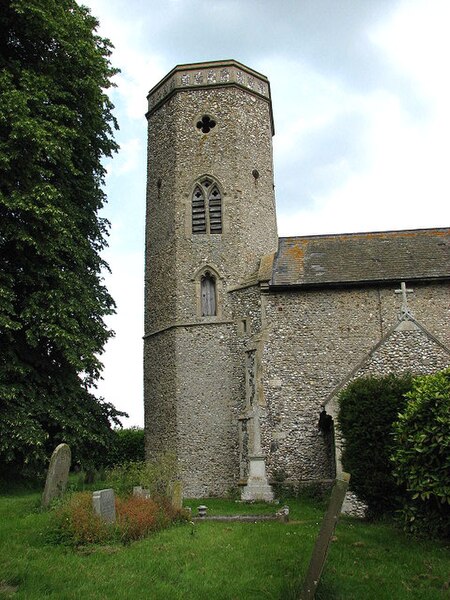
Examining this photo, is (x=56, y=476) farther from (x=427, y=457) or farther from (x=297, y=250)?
(x=297, y=250)

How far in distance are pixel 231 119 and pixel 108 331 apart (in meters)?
9.27

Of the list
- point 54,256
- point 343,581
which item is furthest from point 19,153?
point 343,581

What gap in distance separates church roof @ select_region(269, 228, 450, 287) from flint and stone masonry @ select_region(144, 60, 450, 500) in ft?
0.20

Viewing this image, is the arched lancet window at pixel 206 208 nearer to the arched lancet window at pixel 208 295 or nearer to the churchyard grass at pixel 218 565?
the arched lancet window at pixel 208 295

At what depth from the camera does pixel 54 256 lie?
14352 millimetres

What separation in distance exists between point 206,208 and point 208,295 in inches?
122

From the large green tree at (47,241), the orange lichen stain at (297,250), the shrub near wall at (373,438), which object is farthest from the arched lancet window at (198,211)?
the shrub near wall at (373,438)

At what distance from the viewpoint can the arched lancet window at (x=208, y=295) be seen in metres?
19.2

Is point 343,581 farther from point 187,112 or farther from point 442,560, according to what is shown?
point 187,112

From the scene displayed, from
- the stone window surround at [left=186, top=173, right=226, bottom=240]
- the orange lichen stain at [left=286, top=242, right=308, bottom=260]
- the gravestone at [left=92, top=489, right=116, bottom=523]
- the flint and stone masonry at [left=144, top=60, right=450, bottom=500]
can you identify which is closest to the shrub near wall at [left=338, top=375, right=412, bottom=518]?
the flint and stone masonry at [left=144, top=60, right=450, bottom=500]

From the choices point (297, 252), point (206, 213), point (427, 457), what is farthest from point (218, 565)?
point (206, 213)

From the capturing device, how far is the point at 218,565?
720cm

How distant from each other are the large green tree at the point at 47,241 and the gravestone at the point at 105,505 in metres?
4.31

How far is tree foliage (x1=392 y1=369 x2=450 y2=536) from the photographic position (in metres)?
8.18
